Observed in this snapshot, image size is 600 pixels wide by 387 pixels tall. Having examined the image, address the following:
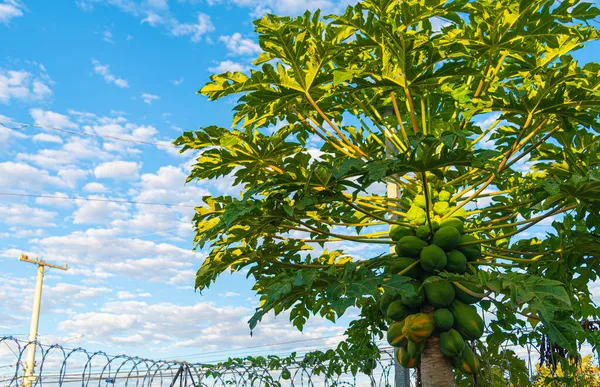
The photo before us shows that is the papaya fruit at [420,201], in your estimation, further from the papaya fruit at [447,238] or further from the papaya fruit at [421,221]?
the papaya fruit at [447,238]

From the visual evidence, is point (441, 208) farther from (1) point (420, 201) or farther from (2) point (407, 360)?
(2) point (407, 360)

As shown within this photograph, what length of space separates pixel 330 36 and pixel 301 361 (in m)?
4.13

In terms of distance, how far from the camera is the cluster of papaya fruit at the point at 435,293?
12.0ft

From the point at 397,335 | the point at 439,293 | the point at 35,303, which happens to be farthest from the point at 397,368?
the point at 35,303

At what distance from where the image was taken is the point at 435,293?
11.9 feet

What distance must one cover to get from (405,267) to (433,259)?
0.22 m

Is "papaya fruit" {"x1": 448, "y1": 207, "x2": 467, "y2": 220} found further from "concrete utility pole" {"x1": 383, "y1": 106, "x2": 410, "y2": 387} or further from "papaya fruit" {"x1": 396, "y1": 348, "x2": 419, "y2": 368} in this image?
"papaya fruit" {"x1": 396, "y1": 348, "x2": 419, "y2": 368}

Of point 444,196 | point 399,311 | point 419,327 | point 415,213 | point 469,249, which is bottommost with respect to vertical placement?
point 419,327

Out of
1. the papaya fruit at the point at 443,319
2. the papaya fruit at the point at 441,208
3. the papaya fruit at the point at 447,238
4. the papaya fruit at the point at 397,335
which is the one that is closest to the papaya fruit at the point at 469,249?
the papaya fruit at the point at 447,238

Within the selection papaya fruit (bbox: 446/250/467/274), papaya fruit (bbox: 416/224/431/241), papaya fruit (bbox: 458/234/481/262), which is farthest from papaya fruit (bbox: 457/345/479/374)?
papaya fruit (bbox: 416/224/431/241)

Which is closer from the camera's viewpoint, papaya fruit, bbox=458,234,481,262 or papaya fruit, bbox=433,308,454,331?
papaya fruit, bbox=433,308,454,331

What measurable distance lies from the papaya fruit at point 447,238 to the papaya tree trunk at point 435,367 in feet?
1.46

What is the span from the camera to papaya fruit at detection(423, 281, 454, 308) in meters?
3.64

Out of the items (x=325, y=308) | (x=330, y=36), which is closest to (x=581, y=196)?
(x=330, y=36)
